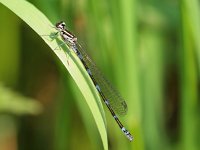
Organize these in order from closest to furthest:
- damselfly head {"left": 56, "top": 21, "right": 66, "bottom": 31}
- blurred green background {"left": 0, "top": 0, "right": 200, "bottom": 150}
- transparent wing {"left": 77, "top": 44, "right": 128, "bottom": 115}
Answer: blurred green background {"left": 0, "top": 0, "right": 200, "bottom": 150}, damselfly head {"left": 56, "top": 21, "right": 66, "bottom": 31}, transparent wing {"left": 77, "top": 44, "right": 128, "bottom": 115}

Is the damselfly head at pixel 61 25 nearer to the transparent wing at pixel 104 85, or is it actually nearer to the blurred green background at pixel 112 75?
the blurred green background at pixel 112 75

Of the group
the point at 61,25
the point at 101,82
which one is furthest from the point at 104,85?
the point at 61,25

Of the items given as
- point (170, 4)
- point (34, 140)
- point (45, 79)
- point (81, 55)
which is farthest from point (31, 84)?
point (170, 4)

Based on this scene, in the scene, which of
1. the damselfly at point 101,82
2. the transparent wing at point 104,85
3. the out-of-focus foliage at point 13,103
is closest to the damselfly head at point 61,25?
the damselfly at point 101,82

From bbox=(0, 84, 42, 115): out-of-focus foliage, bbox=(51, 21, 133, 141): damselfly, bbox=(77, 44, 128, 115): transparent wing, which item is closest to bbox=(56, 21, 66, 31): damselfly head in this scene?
bbox=(51, 21, 133, 141): damselfly

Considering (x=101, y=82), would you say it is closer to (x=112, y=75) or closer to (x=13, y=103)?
(x=112, y=75)

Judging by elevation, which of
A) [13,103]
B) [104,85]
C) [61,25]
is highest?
[61,25]

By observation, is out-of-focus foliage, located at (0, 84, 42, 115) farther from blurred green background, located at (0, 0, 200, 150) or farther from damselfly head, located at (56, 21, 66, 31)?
damselfly head, located at (56, 21, 66, 31)

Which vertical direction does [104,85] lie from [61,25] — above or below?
below

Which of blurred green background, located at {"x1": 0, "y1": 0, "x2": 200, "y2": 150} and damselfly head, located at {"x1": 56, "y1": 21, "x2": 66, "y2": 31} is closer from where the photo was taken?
blurred green background, located at {"x1": 0, "y1": 0, "x2": 200, "y2": 150}

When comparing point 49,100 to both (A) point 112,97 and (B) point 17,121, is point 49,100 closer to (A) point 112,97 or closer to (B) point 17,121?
(B) point 17,121
